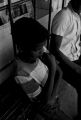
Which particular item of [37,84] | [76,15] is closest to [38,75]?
[37,84]

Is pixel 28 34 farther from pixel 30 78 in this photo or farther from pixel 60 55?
pixel 60 55

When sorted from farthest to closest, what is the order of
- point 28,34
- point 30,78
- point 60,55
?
point 60,55
point 30,78
point 28,34

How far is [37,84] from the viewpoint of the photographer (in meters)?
1.26

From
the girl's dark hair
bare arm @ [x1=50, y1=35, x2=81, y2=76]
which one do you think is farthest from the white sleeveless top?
bare arm @ [x1=50, y1=35, x2=81, y2=76]

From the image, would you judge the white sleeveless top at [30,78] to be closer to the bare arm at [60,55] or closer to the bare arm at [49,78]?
the bare arm at [49,78]

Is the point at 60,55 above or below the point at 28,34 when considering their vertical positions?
below

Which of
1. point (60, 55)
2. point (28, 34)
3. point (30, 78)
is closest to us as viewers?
point (28, 34)

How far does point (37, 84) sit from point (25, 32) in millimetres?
414

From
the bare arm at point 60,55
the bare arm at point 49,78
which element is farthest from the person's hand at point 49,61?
the bare arm at point 60,55

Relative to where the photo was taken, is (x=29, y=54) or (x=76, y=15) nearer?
(x=29, y=54)

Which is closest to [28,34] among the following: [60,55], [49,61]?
[49,61]

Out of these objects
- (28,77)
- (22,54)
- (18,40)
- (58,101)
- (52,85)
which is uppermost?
(18,40)

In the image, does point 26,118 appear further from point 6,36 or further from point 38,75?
point 6,36

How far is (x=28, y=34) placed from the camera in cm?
109
